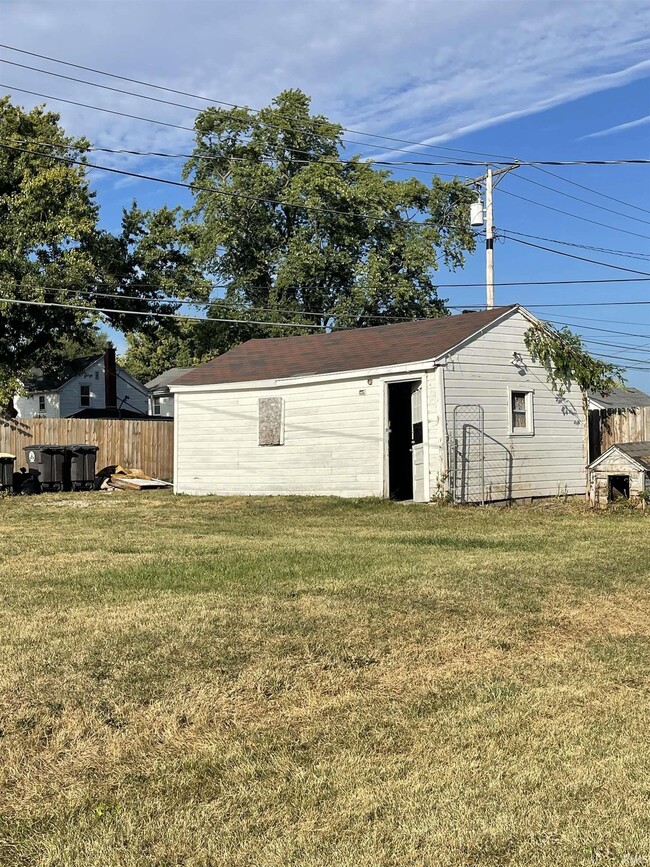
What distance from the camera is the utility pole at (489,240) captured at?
80.9 feet

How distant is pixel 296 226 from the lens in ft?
122

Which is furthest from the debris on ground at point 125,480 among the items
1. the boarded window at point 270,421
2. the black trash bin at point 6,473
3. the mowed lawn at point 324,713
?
the mowed lawn at point 324,713

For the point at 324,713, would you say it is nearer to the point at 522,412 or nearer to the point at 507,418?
the point at 507,418

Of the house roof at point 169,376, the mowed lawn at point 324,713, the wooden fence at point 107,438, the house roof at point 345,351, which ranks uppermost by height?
the house roof at point 169,376

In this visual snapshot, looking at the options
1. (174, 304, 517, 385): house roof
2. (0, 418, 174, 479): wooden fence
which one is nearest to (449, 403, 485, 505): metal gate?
(174, 304, 517, 385): house roof

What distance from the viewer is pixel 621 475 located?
599 inches

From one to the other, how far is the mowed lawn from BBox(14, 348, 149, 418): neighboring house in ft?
129

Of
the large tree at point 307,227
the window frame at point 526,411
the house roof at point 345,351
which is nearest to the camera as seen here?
the house roof at point 345,351

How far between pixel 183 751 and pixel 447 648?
6.72 feet

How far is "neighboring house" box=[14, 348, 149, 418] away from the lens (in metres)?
46.9

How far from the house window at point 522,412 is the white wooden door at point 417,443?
2.20 m

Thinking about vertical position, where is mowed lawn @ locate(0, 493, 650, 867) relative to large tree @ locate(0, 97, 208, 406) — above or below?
below

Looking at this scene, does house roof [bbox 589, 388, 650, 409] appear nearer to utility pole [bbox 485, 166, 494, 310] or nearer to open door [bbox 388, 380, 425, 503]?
utility pole [bbox 485, 166, 494, 310]

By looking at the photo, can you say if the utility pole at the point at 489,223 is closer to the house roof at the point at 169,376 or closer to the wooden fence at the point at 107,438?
the wooden fence at the point at 107,438
